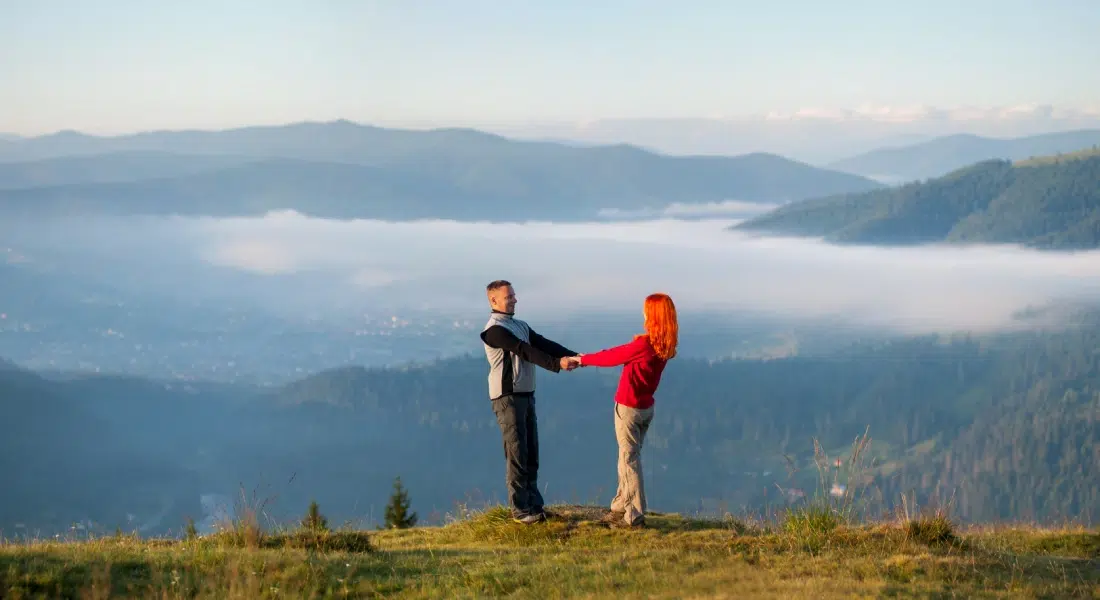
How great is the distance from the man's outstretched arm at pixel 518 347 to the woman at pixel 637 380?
1.17 ft

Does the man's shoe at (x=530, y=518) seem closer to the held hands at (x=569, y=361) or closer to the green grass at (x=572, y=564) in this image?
the green grass at (x=572, y=564)

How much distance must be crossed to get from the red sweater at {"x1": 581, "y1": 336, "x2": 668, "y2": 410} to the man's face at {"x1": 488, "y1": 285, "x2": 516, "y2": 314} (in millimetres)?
1068

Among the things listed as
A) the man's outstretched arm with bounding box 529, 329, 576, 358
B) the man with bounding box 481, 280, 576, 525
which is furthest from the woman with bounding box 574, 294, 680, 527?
the man with bounding box 481, 280, 576, 525

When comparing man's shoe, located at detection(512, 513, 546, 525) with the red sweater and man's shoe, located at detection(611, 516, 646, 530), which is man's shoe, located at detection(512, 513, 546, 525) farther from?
the red sweater

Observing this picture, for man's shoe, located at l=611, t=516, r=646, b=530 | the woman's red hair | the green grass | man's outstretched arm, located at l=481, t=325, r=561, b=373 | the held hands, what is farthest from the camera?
man's shoe, located at l=611, t=516, r=646, b=530

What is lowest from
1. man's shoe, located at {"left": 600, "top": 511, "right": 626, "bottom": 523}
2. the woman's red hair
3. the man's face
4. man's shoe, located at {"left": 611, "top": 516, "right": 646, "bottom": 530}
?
man's shoe, located at {"left": 611, "top": 516, "right": 646, "bottom": 530}

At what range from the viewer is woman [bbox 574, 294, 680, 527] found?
11.8m

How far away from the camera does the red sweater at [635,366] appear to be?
38.7 ft

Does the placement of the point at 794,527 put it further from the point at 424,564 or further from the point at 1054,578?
the point at 424,564

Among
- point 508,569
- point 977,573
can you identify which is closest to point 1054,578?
point 977,573

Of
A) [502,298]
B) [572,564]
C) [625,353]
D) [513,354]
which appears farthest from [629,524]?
[502,298]

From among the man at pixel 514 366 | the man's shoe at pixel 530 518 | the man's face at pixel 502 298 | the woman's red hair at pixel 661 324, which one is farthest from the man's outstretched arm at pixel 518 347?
the man's shoe at pixel 530 518

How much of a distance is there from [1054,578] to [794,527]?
2832mm

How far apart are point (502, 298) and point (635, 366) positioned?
1.73 m
